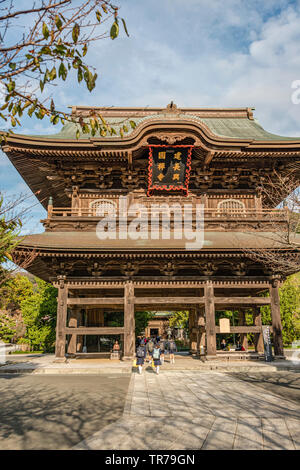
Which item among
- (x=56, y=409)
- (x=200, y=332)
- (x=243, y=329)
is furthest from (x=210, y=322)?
(x=56, y=409)

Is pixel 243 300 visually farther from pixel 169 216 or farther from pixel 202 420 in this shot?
pixel 202 420

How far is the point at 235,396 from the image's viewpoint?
7.98m

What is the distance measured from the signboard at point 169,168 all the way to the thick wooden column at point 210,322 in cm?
535

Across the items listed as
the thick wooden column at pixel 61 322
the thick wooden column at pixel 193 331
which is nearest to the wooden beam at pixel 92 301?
the thick wooden column at pixel 61 322

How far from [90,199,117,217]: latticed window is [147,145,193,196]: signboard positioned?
212 cm

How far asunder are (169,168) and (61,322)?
29.3 feet

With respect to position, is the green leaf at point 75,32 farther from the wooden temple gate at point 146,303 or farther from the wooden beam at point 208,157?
the wooden beam at point 208,157

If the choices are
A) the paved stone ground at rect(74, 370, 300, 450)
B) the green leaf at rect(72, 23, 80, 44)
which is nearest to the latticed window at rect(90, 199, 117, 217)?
the paved stone ground at rect(74, 370, 300, 450)

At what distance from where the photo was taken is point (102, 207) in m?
16.6

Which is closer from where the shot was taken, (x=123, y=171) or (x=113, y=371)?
(x=113, y=371)

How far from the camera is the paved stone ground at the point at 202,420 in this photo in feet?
15.5
